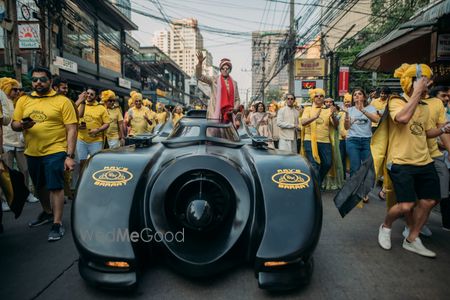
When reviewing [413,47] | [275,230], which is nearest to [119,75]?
[413,47]

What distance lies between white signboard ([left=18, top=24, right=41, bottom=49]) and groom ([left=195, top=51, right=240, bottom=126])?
7.58 m

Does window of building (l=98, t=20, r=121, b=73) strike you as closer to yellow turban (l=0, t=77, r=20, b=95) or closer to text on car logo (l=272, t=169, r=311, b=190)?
yellow turban (l=0, t=77, r=20, b=95)

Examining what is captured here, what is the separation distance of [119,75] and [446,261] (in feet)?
79.9

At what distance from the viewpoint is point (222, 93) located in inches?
211

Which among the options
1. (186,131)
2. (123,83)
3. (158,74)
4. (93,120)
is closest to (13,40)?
(93,120)

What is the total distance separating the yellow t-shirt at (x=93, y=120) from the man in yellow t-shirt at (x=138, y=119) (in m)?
1.86

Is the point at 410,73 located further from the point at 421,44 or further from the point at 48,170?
the point at 421,44

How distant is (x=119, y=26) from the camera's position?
2523 cm

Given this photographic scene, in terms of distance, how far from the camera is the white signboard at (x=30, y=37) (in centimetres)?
1041

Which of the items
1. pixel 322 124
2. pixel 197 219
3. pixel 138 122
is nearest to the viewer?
pixel 197 219

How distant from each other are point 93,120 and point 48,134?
216 centimetres

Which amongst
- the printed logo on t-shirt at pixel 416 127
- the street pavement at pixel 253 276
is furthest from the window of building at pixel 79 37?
the printed logo on t-shirt at pixel 416 127

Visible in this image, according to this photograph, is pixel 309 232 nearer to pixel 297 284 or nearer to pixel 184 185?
pixel 297 284

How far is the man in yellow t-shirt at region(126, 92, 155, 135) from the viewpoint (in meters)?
7.97
